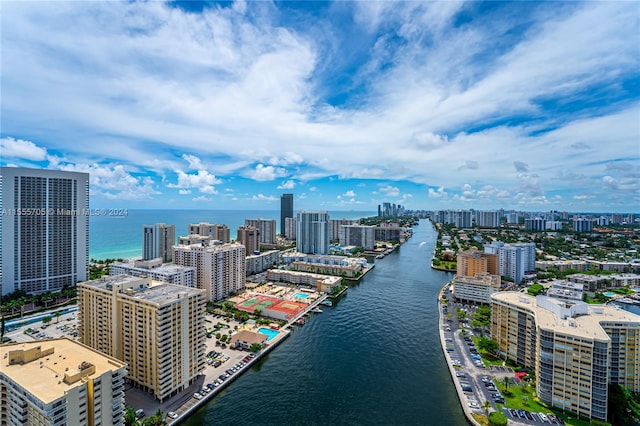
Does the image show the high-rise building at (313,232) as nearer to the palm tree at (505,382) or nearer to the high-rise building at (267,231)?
the high-rise building at (267,231)

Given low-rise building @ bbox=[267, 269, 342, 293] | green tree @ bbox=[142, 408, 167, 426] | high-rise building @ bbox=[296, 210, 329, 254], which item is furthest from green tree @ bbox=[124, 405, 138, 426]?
high-rise building @ bbox=[296, 210, 329, 254]

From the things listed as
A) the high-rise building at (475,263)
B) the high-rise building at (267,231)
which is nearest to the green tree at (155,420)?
the high-rise building at (475,263)

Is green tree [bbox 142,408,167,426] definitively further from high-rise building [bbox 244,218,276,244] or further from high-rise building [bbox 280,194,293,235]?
high-rise building [bbox 280,194,293,235]

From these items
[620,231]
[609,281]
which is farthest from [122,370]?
[620,231]

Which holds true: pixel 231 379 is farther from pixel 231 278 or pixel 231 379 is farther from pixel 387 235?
pixel 387 235

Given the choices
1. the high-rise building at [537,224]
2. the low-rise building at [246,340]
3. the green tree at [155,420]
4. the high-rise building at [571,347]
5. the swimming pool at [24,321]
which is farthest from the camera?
the high-rise building at [537,224]

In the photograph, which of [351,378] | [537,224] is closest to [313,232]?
[351,378]

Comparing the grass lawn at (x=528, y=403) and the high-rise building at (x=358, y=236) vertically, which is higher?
the high-rise building at (x=358, y=236)
